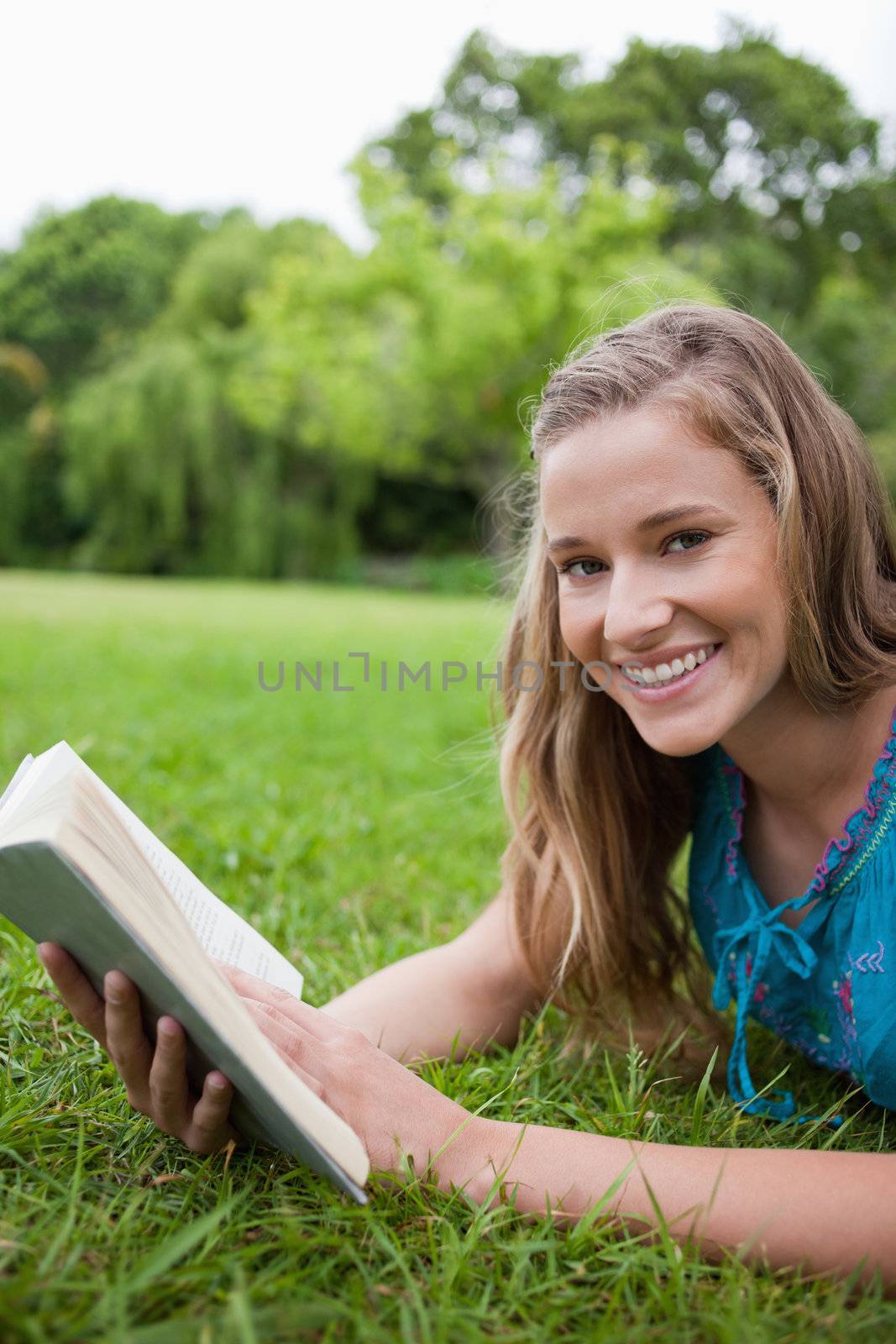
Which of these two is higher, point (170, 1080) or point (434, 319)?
point (434, 319)

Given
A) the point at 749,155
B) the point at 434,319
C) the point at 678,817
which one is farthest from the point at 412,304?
the point at 678,817

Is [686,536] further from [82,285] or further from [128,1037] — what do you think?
[82,285]

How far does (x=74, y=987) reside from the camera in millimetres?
1147

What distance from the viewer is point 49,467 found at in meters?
24.4

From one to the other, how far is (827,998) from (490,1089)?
1.72 ft

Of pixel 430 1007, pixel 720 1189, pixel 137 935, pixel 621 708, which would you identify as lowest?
pixel 430 1007

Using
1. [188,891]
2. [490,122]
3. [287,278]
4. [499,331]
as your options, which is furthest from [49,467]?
[188,891]

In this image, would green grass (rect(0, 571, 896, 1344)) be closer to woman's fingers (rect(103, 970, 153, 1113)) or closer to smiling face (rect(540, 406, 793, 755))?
woman's fingers (rect(103, 970, 153, 1113))

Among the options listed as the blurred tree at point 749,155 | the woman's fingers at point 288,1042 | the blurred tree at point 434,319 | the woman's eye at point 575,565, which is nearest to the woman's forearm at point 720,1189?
the woman's fingers at point 288,1042

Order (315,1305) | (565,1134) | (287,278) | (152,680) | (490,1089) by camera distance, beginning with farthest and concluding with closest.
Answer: (287,278) < (152,680) < (490,1089) < (565,1134) < (315,1305)

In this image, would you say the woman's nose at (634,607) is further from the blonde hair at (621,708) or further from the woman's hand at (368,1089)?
the woman's hand at (368,1089)

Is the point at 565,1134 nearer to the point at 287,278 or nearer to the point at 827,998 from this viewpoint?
the point at 827,998

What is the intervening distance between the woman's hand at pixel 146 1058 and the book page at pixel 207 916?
0.14 m

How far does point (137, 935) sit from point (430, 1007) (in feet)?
2.71
